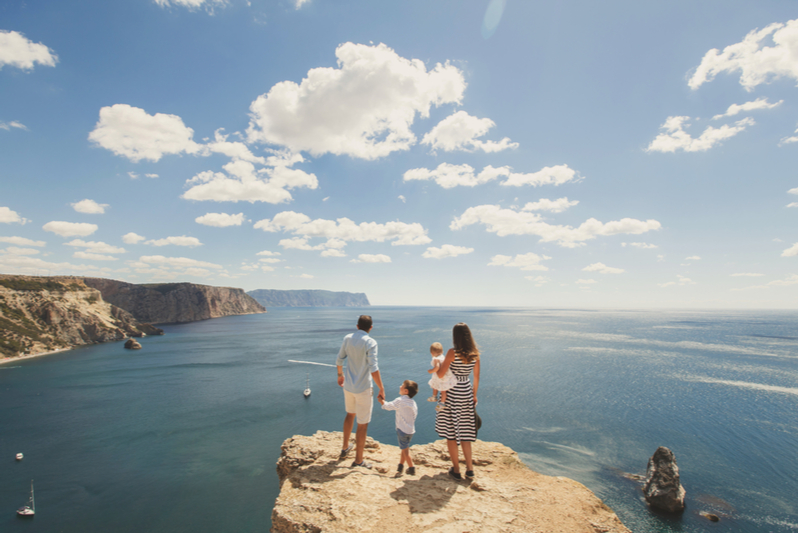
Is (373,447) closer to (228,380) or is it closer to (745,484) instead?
(745,484)

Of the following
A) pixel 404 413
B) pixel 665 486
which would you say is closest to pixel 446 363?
pixel 404 413

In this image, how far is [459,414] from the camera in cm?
678

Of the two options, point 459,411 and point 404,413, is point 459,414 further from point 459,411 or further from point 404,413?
point 404,413

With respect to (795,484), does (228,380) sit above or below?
below

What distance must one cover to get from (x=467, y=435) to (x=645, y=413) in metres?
34.0

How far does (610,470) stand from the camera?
64.7 ft

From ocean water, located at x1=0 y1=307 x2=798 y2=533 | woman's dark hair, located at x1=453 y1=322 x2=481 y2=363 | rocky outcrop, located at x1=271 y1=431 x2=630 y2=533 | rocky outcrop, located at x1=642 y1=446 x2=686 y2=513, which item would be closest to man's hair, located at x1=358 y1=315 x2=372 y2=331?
woman's dark hair, located at x1=453 y1=322 x2=481 y2=363

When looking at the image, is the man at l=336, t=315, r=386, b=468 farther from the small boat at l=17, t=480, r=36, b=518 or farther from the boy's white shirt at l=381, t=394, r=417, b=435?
the small boat at l=17, t=480, r=36, b=518

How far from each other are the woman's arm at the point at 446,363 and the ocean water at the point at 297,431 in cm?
336

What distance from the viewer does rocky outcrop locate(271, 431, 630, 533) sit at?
555cm

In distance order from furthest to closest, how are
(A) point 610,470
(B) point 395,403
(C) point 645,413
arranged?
1. (C) point 645,413
2. (A) point 610,470
3. (B) point 395,403

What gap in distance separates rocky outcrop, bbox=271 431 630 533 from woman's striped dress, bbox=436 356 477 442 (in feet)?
3.51

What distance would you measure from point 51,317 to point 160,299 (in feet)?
269

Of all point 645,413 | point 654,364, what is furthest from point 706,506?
point 654,364
